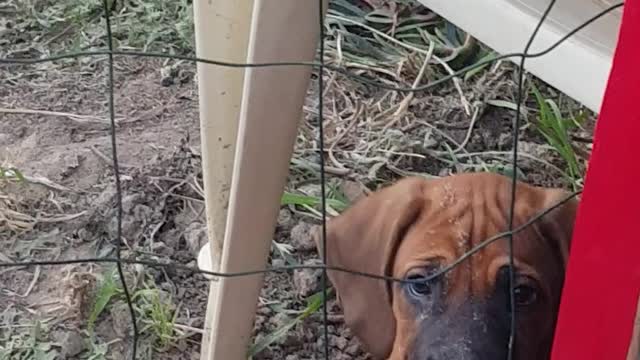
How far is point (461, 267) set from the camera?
108 centimetres

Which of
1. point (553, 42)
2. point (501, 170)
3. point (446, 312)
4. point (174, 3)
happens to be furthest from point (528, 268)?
point (174, 3)

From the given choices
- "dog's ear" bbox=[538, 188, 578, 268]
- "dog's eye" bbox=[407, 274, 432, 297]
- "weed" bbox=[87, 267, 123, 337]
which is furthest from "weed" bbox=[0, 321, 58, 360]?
"dog's ear" bbox=[538, 188, 578, 268]

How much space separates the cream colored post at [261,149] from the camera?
38.0 inches

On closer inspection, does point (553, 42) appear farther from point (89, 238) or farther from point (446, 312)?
point (89, 238)

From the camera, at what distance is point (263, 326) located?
55.4 inches

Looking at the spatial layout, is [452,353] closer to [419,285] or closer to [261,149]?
[419,285]

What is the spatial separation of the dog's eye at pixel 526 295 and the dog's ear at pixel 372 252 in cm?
12

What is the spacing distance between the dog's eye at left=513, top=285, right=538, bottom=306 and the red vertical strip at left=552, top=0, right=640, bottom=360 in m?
0.14

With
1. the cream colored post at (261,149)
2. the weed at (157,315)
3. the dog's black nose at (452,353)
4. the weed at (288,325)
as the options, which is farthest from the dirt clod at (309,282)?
the dog's black nose at (452,353)

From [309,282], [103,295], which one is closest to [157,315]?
[103,295]

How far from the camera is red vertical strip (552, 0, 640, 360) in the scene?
81 centimetres

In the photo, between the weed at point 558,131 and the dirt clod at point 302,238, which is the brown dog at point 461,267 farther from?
the weed at point 558,131

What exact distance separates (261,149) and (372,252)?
189 millimetres

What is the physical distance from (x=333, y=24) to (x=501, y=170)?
0.43m
